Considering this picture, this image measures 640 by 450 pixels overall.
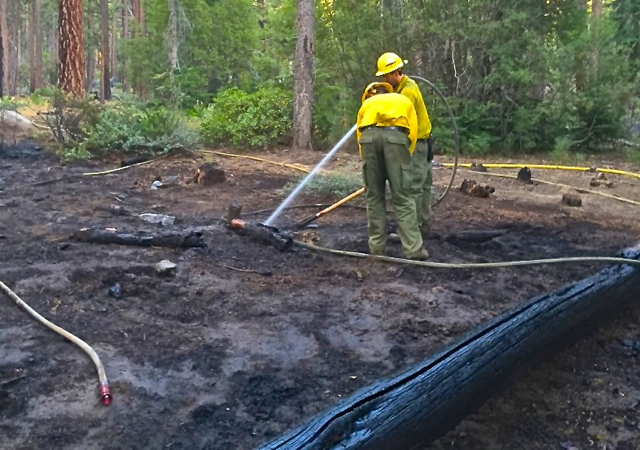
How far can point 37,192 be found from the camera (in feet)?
29.2

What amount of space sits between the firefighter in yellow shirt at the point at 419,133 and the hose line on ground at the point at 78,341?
136 inches

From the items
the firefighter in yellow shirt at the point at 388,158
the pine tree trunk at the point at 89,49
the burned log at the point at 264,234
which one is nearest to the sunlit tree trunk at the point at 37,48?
the pine tree trunk at the point at 89,49

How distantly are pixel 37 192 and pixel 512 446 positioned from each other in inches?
302

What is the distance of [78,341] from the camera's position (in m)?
3.93

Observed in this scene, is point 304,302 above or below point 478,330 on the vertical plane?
below

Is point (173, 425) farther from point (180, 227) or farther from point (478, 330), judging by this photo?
point (180, 227)

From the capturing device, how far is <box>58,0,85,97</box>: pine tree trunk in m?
14.9

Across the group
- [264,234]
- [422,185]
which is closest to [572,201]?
[422,185]

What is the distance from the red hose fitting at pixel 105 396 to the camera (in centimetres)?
331

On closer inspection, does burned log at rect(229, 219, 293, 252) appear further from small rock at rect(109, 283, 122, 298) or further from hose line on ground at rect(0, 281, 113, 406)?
hose line on ground at rect(0, 281, 113, 406)

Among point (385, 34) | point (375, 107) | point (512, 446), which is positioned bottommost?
point (512, 446)

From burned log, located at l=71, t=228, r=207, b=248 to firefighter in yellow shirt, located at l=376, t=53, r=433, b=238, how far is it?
2.20m

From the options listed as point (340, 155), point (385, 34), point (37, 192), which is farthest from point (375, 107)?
point (385, 34)

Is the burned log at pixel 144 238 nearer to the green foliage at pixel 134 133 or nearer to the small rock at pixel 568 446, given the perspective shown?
the small rock at pixel 568 446
